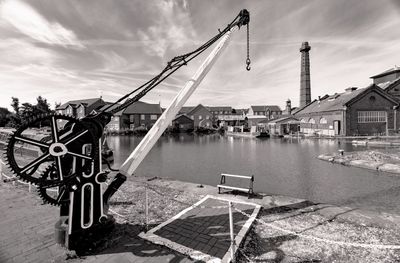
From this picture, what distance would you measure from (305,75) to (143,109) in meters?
46.3

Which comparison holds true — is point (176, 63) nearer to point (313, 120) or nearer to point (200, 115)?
point (313, 120)

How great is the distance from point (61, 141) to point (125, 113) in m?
63.6

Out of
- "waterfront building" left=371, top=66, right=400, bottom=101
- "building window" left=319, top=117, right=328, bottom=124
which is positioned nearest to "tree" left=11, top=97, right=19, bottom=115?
"building window" left=319, top=117, right=328, bottom=124

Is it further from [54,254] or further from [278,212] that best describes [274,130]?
[54,254]

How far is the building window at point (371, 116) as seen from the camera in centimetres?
3756

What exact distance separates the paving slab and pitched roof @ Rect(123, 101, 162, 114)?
62443 millimetres

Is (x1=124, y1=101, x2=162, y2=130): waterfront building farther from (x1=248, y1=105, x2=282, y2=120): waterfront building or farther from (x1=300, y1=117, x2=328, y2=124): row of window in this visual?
(x1=248, y1=105, x2=282, y2=120): waterfront building

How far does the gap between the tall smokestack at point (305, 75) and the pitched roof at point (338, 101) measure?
420 cm

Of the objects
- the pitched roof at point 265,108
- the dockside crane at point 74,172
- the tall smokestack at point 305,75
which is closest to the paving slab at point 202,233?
the dockside crane at point 74,172

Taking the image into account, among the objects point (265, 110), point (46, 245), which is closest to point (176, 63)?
point (46, 245)

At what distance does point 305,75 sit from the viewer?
5369 centimetres

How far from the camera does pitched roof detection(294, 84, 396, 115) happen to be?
37062 mm

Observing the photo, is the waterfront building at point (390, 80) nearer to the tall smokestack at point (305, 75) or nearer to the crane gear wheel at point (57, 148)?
the tall smokestack at point (305, 75)

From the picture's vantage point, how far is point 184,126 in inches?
2702
